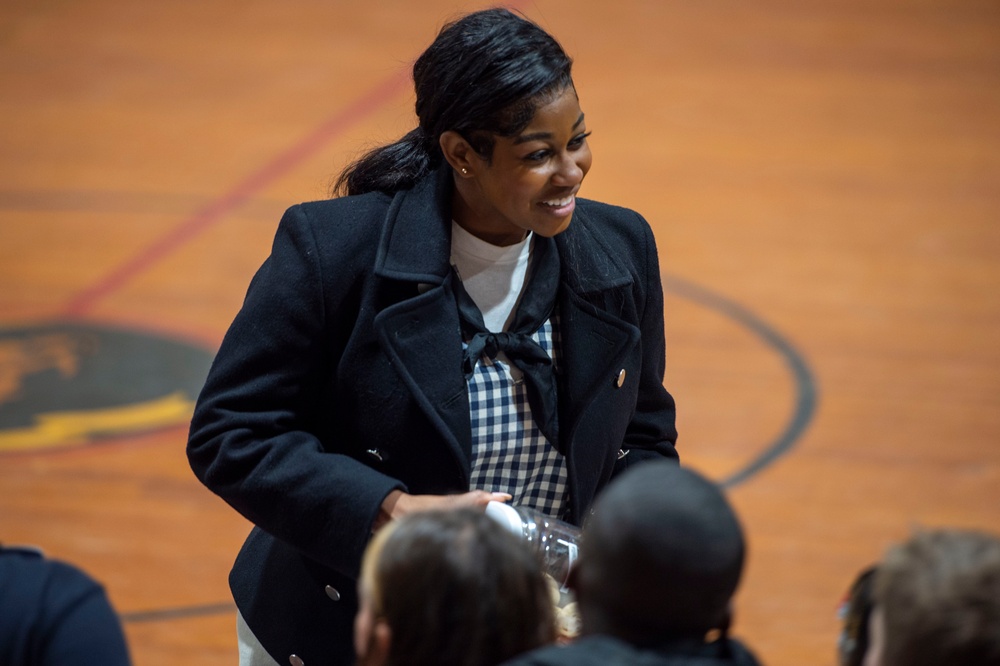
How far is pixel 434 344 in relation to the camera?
2.06 m

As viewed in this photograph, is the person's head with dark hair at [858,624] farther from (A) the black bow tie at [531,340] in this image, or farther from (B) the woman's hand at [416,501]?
(A) the black bow tie at [531,340]

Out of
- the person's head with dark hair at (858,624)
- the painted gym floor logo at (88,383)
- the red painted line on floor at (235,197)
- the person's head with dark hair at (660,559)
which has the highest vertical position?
the person's head with dark hair at (660,559)

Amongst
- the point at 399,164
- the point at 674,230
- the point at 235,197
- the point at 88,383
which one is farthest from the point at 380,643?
the point at 235,197

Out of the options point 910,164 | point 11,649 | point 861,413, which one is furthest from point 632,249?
point 910,164

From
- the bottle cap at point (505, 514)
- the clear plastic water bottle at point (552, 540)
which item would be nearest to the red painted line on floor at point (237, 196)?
the clear plastic water bottle at point (552, 540)

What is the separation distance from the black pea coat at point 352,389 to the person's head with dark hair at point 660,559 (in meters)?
0.59

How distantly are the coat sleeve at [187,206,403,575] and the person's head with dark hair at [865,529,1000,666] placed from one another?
0.79m

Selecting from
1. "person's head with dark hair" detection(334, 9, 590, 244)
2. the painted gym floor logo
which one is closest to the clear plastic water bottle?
"person's head with dark hair" detection(334, 9, 590, 244)

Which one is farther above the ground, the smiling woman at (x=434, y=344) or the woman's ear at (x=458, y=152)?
the woman's ear at (x=458, y=152)

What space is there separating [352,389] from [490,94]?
0.47 metres

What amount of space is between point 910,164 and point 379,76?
2948mm

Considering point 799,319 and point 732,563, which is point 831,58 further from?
point 732,563

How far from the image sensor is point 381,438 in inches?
81.3

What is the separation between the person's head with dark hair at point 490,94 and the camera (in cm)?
197
